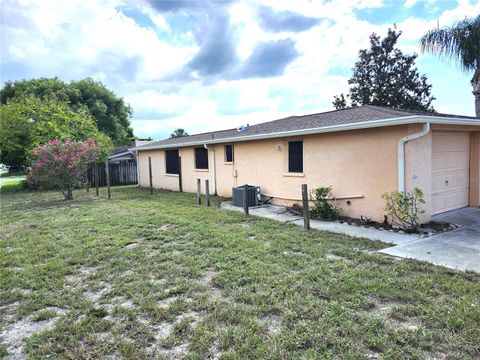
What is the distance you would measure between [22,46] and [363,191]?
12.4 meters

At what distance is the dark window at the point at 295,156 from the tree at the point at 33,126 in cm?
1393

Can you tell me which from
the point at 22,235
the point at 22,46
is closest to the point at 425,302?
the point at 22,235

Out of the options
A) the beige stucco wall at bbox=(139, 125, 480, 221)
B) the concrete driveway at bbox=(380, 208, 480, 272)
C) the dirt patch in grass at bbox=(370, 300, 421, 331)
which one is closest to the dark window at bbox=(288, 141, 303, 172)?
the beige stucco wall at bbox=(139, 125, 480, 221)

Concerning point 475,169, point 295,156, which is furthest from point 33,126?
point 475,169

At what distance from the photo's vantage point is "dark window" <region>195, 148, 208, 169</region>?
13262mm

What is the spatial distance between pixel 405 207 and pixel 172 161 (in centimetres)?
1133

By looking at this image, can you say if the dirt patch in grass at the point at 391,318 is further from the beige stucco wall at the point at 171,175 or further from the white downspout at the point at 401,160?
the beige stucco wall at the point at 171,175

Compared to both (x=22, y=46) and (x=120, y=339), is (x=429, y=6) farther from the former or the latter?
(x=22, y=46)

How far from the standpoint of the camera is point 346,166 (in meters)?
7.77

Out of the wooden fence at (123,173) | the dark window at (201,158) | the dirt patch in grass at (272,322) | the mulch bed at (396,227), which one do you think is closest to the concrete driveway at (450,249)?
the mulch bed at (396,227)

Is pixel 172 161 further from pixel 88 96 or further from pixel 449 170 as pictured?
pixel 88 96

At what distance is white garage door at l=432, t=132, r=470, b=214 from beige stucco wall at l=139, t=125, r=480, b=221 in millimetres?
281

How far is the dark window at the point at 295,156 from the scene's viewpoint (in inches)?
360

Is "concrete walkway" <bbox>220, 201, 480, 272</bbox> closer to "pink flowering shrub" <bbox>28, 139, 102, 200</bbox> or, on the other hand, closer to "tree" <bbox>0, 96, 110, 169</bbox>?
"pink flowering shrub" <bbox>28, 139, 102, 200</bbox>
